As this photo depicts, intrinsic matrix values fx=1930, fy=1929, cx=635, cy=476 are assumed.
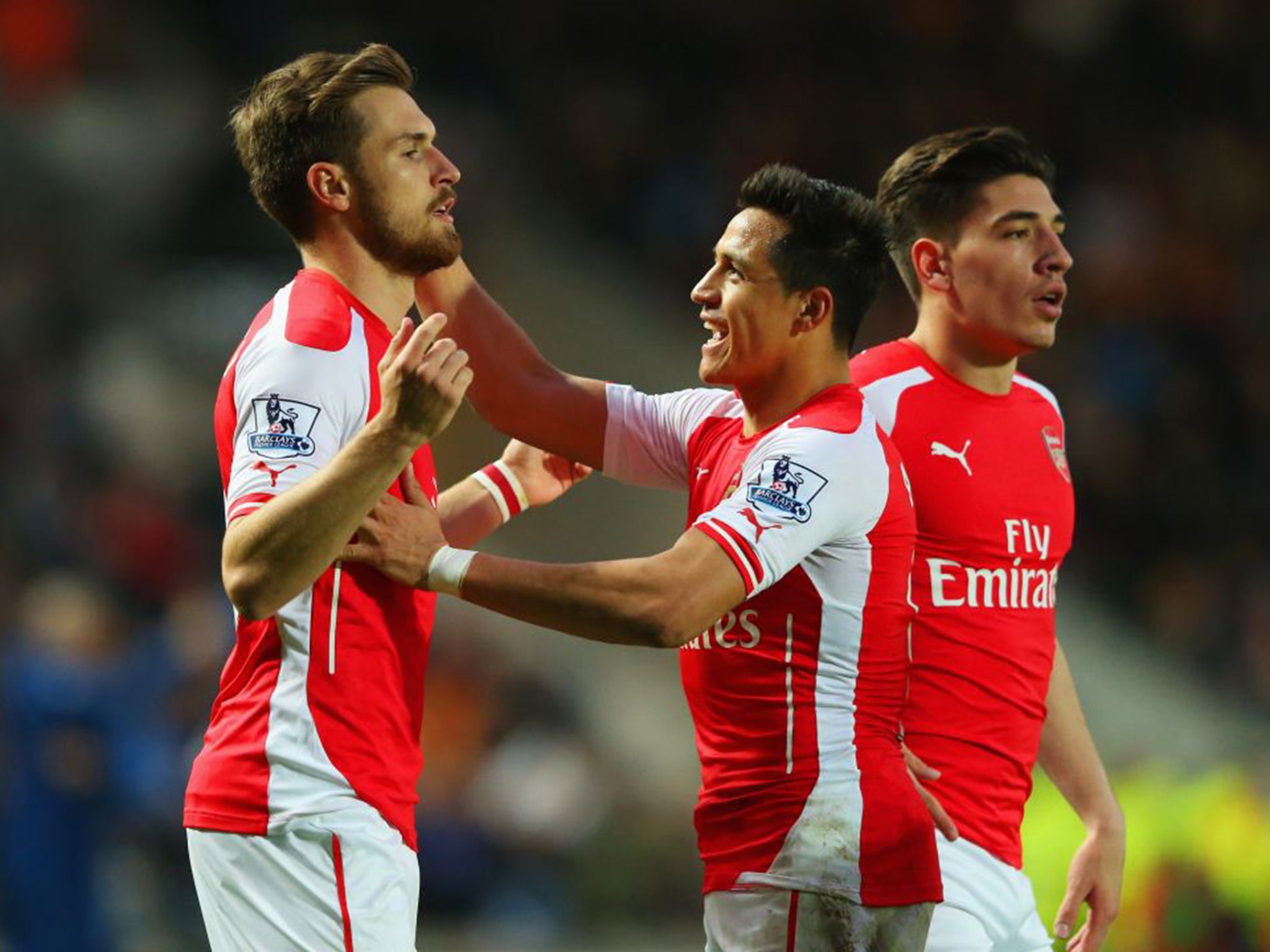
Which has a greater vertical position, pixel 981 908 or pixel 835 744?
pixel 835 744

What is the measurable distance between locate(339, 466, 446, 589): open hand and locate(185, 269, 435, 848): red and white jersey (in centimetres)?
7

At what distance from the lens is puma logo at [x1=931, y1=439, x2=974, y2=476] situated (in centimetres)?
448

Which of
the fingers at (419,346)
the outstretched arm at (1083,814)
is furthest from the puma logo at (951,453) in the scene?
the fingers at (419,346)

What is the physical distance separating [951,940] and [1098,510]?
8.38m

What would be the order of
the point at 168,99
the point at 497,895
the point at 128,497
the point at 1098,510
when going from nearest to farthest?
1. the point at 497,895
2. the point at 128,497
3. the point at 1098,510
4. the point at 168,99

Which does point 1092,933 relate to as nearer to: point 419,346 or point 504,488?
point 504,488

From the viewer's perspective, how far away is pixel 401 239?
3.96 metres

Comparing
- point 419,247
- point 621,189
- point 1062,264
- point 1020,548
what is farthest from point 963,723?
point 621,189

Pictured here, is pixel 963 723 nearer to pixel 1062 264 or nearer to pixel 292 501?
pixel 1062 264

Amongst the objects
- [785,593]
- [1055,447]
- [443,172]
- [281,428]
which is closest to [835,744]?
[785,593]

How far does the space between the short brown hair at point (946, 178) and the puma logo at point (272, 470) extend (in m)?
1.72

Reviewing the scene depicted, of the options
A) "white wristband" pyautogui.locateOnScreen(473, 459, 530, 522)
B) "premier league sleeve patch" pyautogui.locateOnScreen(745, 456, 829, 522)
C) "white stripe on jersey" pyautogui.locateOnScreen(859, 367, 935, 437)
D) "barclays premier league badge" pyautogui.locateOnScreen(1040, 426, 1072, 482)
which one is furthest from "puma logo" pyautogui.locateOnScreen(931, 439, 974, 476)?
"white wristband" pyautogui.locateOnScreen(473, 459, 530, 522)

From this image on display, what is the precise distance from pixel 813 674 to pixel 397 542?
91 centimetres

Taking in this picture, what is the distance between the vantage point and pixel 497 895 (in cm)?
1025
